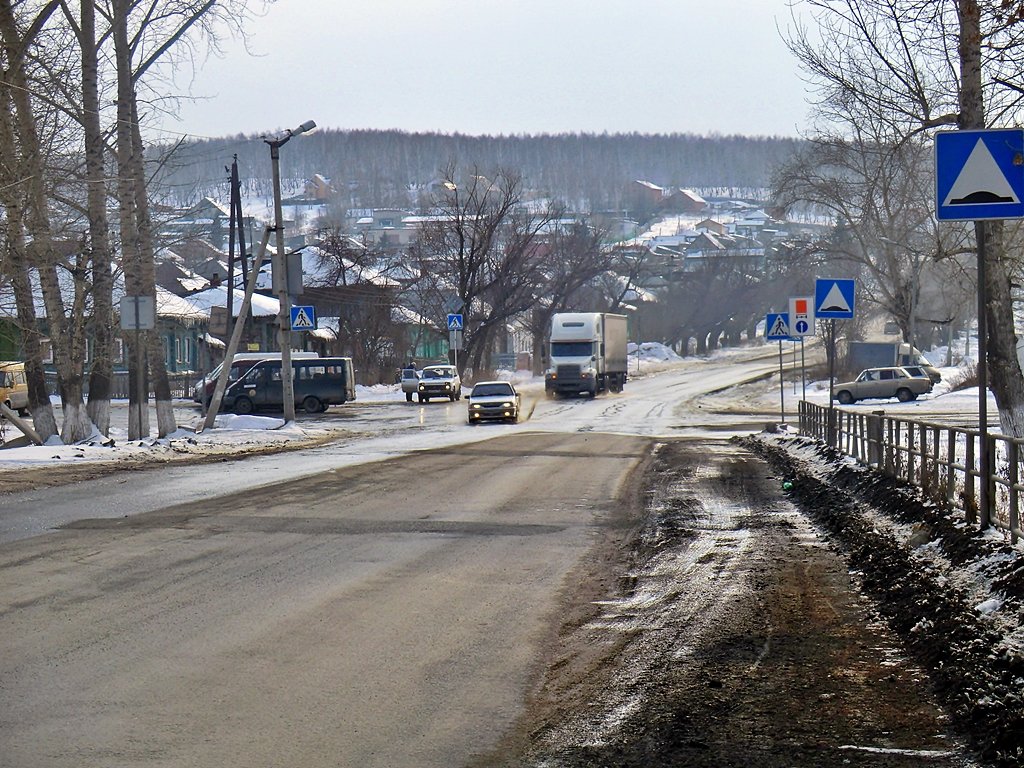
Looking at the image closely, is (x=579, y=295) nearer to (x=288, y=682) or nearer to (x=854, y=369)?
(x=854, y=369)

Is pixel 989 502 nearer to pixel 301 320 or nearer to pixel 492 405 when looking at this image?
pixel 301 320

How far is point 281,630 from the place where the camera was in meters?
8.27

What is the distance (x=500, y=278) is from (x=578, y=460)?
153ft

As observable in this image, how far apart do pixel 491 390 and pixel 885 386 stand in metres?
20.1

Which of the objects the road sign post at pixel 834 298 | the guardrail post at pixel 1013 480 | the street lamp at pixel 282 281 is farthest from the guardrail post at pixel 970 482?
the street lamp at pixel 282 281

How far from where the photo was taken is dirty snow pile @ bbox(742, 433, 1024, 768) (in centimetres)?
611

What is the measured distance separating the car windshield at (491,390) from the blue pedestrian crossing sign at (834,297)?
1974 centimetres

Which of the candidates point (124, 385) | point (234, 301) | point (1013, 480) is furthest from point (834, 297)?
point (234, 301)

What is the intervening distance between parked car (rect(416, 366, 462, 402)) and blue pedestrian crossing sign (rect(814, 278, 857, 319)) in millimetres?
33629

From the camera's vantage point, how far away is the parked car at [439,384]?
56812 mm

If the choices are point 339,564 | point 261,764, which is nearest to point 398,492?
point 339,564

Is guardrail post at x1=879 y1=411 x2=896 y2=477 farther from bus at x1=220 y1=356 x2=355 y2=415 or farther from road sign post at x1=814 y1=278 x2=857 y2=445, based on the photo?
bus at x1=220 y1=356 x2=355 y2=415

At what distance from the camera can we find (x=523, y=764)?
5453 millimetres

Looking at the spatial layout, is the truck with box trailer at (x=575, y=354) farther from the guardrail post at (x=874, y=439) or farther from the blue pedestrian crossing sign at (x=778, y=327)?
the guardrail post at (x=874, y=439)
